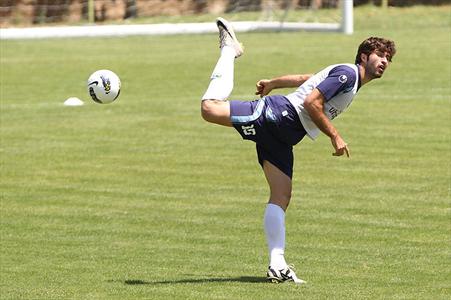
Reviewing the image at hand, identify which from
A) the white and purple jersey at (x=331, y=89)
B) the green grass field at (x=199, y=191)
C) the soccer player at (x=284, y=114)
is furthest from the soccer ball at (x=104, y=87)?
the white and purple jersey at (x=331, y=89)

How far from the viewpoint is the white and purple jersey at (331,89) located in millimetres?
10438

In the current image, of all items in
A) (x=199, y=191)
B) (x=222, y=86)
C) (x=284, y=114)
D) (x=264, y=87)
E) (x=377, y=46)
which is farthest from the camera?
(x=199, y=191)

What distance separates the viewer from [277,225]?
10805mm

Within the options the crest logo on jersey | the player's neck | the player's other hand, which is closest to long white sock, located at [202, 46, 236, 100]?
the player's other hand

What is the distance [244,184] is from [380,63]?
7072 mm

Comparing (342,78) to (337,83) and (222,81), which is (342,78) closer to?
(337,83)

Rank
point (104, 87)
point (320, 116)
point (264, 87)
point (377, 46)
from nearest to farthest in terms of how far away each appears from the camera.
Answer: point (320, 116), point (377, 46), point (264, 87), point (104, 87)

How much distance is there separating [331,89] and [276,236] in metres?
1.48

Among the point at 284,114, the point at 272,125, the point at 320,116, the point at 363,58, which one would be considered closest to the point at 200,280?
the point at 272,125

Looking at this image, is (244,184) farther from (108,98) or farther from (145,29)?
(145,29)

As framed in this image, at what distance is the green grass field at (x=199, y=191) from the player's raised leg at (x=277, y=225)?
0.26 m

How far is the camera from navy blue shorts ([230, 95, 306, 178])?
10750 mm

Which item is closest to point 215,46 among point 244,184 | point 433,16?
point 433,16

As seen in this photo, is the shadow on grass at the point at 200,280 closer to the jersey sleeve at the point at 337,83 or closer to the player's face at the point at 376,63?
the jersey sleeve at the point at 337,83
